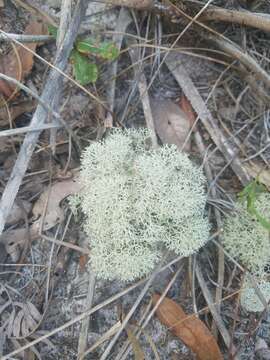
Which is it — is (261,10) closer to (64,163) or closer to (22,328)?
(64,163)

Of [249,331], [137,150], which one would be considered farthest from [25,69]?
[249,331]

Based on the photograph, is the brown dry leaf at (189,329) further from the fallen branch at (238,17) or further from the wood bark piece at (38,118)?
the fallen branch at (238,17)

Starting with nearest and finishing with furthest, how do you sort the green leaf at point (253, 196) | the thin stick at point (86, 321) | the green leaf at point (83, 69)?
the green leaf at point (253, 196) → the thin stick at point (86, 321) → the green leaf at point (83, 69)

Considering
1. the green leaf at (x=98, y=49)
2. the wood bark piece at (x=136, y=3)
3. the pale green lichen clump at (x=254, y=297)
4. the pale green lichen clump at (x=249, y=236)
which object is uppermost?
the wood bark piece at (x=136, y=3)

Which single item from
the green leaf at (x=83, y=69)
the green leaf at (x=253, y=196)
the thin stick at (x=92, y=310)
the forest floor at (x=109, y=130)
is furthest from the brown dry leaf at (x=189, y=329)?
the green leaf at (x=83, y=69)

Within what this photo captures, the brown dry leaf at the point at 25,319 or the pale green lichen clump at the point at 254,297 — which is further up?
the pale green lichen clump at the point at 254,297

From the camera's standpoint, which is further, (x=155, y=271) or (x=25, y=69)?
(x=25, y=69)

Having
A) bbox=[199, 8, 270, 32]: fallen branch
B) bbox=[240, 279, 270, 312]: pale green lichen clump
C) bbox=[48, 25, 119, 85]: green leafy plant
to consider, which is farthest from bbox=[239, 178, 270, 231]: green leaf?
bbox=[48, 25, 119, 85]: green leafy plant
